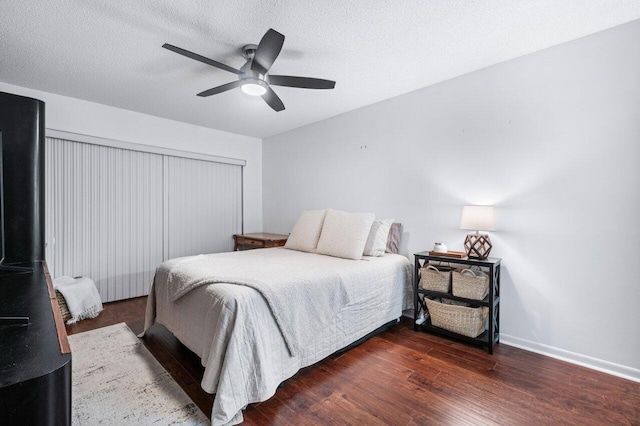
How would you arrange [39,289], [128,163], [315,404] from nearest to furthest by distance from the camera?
[39,289] < [315,404] < [128,163]

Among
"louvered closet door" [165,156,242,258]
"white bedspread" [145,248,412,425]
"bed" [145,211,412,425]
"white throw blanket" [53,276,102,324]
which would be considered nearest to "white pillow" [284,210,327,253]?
"bed" [145,211,412,425]

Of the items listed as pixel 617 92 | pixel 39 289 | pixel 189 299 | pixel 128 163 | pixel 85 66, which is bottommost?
pixel 189 299

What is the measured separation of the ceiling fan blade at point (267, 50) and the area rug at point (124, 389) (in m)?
2.23

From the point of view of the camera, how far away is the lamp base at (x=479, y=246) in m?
2.54

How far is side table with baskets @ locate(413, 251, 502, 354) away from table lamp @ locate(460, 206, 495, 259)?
0.09 m

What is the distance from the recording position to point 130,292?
3871 millimetres

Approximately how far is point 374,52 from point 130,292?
13.3 feet

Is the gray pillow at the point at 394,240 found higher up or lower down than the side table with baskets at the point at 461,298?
higher up

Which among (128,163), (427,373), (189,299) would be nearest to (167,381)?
(189,299)

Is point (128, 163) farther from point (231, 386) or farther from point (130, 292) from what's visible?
point (231, 386)

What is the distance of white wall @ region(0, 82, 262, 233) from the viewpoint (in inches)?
128

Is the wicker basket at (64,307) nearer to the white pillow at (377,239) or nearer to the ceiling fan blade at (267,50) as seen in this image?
the ceiling fan blade at (267,50)

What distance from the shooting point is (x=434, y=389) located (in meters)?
1.89

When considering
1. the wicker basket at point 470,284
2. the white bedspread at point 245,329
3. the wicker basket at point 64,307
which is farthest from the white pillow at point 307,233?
the wicker basket at point 64,307
